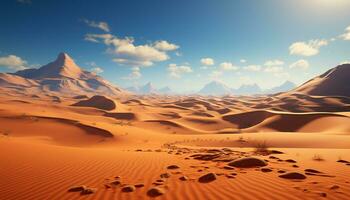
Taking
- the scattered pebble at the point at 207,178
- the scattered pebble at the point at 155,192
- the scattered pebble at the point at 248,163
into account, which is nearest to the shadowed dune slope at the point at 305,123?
the scattered pebble at the point at 248,163

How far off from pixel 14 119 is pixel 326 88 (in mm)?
92741

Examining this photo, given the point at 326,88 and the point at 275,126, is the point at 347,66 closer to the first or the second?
the point at 326,88

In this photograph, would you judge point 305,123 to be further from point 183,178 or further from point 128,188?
point 128,188

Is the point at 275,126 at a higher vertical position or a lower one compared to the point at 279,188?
higher

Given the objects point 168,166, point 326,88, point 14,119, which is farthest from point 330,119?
point 326,88

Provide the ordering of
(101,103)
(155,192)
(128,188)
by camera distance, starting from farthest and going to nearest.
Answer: (101,103), (128,188), (155,192)

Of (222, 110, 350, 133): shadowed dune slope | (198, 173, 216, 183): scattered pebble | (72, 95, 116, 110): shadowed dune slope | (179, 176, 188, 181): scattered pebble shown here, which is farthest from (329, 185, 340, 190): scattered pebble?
(72, 95, 116, 110): shadowed dune slope

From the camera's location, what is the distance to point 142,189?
554cm

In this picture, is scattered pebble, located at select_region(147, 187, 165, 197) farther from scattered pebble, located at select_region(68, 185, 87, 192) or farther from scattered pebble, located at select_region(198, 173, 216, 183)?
scattered pebble, located at select_region(68, 185, 87, 192)

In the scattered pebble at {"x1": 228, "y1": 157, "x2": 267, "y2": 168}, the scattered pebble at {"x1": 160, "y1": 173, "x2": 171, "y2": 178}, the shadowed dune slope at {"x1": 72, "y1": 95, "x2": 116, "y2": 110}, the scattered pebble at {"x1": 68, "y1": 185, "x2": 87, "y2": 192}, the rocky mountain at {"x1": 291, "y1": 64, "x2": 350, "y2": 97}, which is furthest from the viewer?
the rocky mountain at {"x1": 291, "y1": 64, "x2": 350, "y2": 97}

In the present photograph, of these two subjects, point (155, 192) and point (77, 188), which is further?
point (77, 188)

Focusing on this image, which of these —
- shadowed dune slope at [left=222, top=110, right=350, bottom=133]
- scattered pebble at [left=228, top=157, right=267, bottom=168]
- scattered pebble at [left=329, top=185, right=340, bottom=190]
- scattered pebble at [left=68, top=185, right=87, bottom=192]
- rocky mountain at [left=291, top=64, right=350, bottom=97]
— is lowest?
scattered pebble at [left=68, top=185, right=87, bottom=192]

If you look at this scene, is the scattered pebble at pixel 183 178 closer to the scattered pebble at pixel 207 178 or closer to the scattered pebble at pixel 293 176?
the scattered pebble at pixel 207 178

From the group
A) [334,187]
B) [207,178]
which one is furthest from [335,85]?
[207,178]
